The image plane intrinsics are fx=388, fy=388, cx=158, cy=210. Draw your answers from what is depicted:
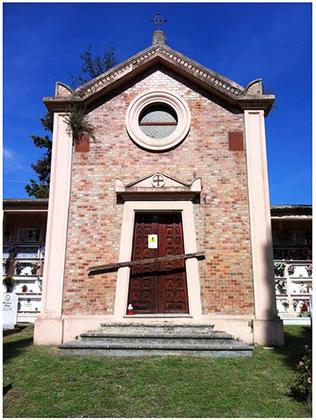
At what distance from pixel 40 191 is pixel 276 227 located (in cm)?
1557

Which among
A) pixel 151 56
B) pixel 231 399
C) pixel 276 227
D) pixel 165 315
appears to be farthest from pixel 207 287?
pixel 151 56

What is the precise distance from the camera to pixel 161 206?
9.44 m

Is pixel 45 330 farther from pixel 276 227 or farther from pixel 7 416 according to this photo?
pixel 276 227

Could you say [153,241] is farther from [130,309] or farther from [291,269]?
[291,269]

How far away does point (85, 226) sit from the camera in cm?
922

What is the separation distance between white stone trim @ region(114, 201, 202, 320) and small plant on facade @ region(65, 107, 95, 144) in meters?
2.15

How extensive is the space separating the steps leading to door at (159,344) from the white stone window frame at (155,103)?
174 inches

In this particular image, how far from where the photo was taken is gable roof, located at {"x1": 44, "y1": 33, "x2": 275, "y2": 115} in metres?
9.84

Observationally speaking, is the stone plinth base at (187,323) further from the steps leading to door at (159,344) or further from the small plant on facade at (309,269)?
the small plant on facade at (309,269)

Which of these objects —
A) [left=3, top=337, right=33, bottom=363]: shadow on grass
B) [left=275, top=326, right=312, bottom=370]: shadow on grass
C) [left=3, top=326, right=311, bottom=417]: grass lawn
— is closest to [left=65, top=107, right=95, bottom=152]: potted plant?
[left=3, top=337, right=33, bottom=363]: shadow on grass

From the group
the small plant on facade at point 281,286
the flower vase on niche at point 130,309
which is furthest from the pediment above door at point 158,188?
the small plant on facade at point 281,286

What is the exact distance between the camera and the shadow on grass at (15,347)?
7348 mm

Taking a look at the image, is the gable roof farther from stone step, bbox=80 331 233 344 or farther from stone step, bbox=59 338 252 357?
stone step, bbox=59 338 252 357

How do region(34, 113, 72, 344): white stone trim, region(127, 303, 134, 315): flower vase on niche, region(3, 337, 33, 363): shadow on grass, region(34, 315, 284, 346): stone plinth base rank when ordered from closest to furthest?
region(3, 337, 33, 363): shadow on grass → region(34, 315, 284, 346): stone plinth base → region(34, 113, 72, 344): white stone trim → region(127, 303, 134, 315): flower vase on niche
